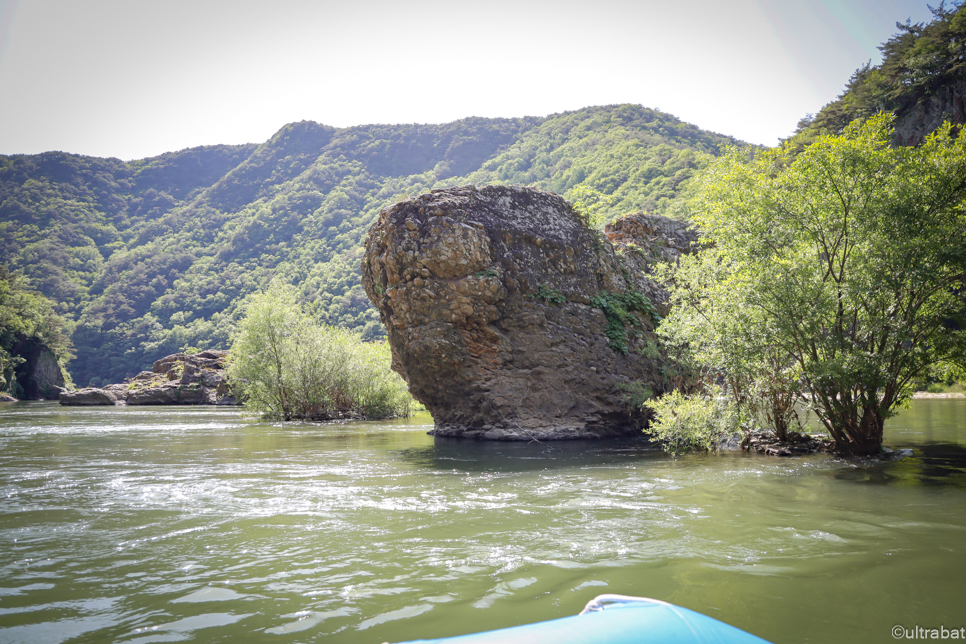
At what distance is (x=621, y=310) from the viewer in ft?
62.7

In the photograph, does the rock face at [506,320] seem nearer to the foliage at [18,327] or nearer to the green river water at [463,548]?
Result: the green river water at [463,548]

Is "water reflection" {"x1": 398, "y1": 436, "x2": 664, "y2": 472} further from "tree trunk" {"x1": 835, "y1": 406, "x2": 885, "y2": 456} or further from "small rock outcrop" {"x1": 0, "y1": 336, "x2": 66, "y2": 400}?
"small rock outcrop" {"x1": 0, "y1": 336, "x2": 66, "y2": 400}

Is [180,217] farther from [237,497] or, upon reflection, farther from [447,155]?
[237,497]

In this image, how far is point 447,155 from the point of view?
384 feet

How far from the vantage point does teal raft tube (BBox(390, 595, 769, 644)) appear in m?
2.61

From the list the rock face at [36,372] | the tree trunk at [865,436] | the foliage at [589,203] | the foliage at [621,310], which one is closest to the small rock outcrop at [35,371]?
the rock face at [36,372]

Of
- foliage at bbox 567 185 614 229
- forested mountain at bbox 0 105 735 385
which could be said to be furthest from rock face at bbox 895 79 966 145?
foliage at bbox 567 185 614 229

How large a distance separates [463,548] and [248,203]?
405 ft

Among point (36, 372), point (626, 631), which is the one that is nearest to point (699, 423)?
point (626, 631)

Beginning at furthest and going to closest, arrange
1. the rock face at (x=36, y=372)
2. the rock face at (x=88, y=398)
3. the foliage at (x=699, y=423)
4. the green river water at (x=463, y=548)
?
the rock face at (x=36, y=372) < the rock face at (x=88, y=398) < the foliage at (x=699, y=423) < the green river water at (x=463, y=548)

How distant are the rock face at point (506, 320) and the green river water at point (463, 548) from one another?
6663mm

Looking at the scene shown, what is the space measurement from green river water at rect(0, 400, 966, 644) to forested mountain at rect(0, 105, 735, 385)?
5204 centimetres

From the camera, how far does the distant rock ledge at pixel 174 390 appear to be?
1821 inches

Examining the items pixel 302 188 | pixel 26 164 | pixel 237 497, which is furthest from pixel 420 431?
pixel 26 164
